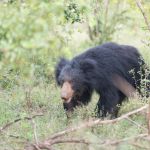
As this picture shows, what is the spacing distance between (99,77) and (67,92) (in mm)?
522

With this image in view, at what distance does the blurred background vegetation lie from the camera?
3.55 metres

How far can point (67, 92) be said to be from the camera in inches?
296

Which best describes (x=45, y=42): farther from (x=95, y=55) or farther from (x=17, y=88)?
(x=17, y=88)

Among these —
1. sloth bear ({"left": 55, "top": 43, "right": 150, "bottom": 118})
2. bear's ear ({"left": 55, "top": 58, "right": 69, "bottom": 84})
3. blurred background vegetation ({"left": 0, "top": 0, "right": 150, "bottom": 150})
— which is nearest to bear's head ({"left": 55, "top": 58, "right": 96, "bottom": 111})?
sloth bear ({"left": 55, "top": 43, "right": 150, "bottom": 118})

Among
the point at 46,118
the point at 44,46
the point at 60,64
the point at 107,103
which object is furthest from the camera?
the point at 60,64

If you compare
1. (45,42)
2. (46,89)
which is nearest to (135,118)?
(46,89)

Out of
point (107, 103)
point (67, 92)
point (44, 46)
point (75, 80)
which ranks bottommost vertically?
point (107, 103)

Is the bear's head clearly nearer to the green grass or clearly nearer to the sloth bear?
the sloth bear

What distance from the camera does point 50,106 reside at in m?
8.35

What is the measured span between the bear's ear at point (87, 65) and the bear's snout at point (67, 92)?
0.30m

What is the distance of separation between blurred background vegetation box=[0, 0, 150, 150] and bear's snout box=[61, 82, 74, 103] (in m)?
0.22

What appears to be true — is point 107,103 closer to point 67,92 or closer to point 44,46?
point 67,92

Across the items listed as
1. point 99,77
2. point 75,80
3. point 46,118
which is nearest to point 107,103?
point 99,77

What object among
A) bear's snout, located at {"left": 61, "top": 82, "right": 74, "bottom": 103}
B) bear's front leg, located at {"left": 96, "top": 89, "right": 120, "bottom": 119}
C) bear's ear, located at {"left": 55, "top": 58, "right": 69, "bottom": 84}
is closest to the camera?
bear's snout, located at {"left": 61, "top": 82, "right": 74, "bottom": 103}
